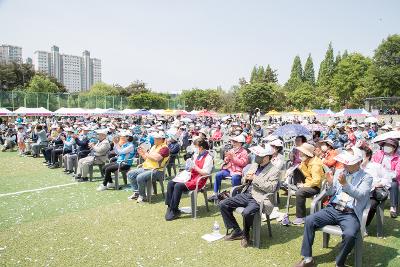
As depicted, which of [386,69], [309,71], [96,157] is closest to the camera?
[96,157]

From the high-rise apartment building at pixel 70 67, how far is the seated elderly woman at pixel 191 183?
168m

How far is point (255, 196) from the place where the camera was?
5.14m

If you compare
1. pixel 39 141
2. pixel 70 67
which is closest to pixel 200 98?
pixel 39 141

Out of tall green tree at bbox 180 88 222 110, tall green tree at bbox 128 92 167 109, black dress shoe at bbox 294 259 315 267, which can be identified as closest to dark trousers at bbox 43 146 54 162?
black dress shoe at bbox 294 259 315 267

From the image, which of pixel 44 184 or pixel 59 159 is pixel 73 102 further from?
pixel 44 184

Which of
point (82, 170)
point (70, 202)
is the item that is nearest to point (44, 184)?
point (82, 170)

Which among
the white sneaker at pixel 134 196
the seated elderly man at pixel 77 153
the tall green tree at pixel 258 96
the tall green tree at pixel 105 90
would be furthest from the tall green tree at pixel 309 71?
the white sneaker at pixel 134 196

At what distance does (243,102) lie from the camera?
7412 cm

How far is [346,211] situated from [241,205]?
1530 millimetres

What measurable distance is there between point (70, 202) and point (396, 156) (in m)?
6.97

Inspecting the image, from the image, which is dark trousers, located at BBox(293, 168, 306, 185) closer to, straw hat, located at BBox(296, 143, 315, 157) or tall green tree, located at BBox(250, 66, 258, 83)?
straw hat, located at BBox(296, 143, 315, 157)

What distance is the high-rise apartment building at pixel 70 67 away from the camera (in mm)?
164125

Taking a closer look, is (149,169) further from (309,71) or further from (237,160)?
(309,71)

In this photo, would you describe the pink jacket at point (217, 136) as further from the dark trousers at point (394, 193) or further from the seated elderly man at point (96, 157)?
the dark trousers at point (394, 193)
